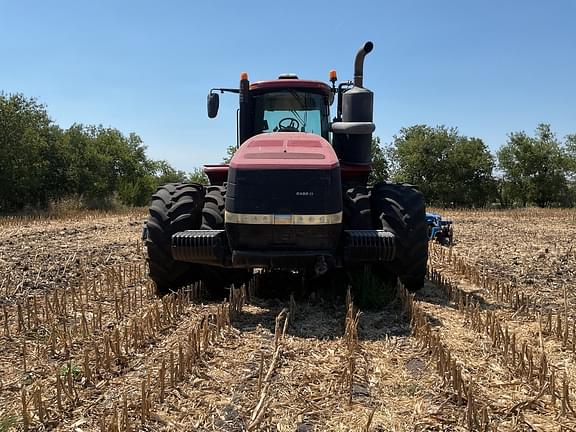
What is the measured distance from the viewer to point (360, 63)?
5984mm

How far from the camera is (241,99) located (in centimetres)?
641

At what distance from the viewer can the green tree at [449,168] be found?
32938 millimetres

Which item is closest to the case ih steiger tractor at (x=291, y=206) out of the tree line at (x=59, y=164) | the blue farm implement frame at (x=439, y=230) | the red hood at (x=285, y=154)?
the red hood at (x=285, y=154)

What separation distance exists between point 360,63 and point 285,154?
5.79 feet

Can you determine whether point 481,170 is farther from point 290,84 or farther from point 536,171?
point 290,84

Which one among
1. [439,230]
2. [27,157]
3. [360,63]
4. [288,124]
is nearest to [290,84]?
[288,124]

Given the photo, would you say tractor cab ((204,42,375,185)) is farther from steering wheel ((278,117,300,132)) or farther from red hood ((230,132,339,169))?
red hood ((230,132,339,169))

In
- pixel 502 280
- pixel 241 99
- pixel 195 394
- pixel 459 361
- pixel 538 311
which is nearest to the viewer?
pixel 195 394

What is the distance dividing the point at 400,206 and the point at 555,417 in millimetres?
2867

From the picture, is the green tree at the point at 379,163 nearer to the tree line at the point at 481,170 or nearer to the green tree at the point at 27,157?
the tree line at the point at 481,170

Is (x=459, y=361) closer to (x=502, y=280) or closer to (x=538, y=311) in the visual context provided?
(x=538, y=311)

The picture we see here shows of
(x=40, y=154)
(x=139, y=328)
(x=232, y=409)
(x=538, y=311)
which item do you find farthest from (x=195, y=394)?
(x=40, y=154)

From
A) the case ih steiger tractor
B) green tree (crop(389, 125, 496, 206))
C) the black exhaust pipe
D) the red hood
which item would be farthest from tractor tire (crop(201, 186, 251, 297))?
green tree (crop(389, 125, 496, 206))

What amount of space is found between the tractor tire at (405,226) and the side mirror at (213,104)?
2363 millimetres
